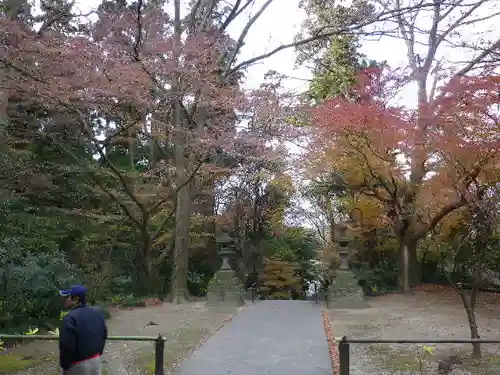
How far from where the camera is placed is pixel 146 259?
15148 mm

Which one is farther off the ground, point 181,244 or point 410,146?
point 410,146

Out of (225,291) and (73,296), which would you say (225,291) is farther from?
(73,296)

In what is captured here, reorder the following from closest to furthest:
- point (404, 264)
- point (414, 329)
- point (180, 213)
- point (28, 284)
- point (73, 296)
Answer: point (73, 296) < point (28, 284) < point (414, 329) < point (180, 213) < point (404, 264)

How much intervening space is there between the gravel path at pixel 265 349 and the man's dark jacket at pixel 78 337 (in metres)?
2.64

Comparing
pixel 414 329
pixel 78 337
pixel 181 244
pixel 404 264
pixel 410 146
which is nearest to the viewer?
pixel 78 337

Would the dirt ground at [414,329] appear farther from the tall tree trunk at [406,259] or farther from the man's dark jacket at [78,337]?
the man's dark jacket at [78,337]

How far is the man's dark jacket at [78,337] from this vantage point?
3.84 m

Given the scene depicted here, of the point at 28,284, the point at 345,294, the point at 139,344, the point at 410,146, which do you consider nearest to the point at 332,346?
the point at 139,344

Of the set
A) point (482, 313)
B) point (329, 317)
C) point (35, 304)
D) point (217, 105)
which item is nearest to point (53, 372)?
point (35, 304)

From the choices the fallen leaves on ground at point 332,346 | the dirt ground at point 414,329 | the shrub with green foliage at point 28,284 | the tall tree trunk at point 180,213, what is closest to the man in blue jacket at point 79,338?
the fallen leaves on ground at point 332,346

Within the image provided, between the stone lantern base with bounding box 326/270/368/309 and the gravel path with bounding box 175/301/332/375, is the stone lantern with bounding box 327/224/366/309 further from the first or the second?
the gravel path with bounding box 175/301/332/375

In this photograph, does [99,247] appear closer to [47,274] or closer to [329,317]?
[47,274]

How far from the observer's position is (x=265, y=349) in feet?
25.2

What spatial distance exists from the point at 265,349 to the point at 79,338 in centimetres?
436
